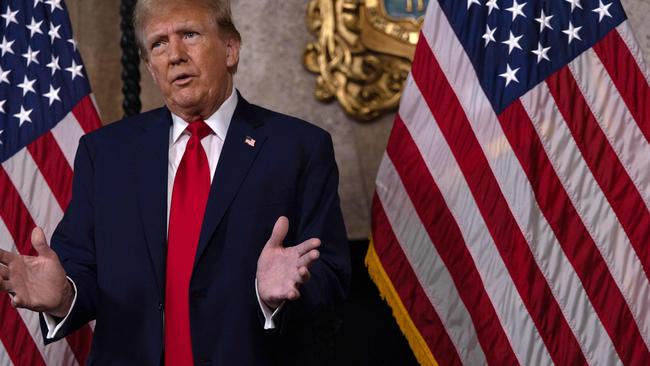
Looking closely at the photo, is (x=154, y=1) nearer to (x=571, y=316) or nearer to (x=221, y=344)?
(x=221, y=344)

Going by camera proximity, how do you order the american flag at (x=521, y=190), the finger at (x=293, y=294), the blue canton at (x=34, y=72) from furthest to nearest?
1. the blue canton at (x=34, y=72)
2. the american flag at (x=521, y=190)
3. the finger at (x=293, y=294)

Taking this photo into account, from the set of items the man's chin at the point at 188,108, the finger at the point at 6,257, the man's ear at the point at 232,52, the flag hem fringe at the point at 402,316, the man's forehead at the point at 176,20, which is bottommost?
the flag hem fringe at the point at 402,316

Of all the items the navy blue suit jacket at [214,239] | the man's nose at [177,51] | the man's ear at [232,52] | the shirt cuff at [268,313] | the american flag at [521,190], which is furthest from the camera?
the american flag at [521,190]

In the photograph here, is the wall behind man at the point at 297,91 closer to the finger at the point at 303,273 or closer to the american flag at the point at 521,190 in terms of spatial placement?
the american flag at the point at 521,190

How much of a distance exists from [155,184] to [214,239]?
0.66 feet

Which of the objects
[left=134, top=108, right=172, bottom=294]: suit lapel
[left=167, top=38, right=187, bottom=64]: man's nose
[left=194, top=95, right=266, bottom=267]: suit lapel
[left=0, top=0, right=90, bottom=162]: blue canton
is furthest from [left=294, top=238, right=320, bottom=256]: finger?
[left=0, top=0, right=90, bottom=162]: blue canton

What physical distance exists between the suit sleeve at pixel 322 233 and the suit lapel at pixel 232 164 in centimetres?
13

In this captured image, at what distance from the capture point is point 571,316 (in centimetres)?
294

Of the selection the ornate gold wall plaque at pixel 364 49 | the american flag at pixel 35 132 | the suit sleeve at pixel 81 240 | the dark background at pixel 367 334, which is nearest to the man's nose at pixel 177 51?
the suit sleeve at pixel 81 240

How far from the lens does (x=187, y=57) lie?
7.44ft

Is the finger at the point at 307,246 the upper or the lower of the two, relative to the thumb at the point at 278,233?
lower

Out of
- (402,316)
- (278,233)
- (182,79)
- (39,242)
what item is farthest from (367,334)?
(39,242)

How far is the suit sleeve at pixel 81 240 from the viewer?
2.18 meters

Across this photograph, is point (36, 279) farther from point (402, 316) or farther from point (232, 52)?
point (402, 316)
